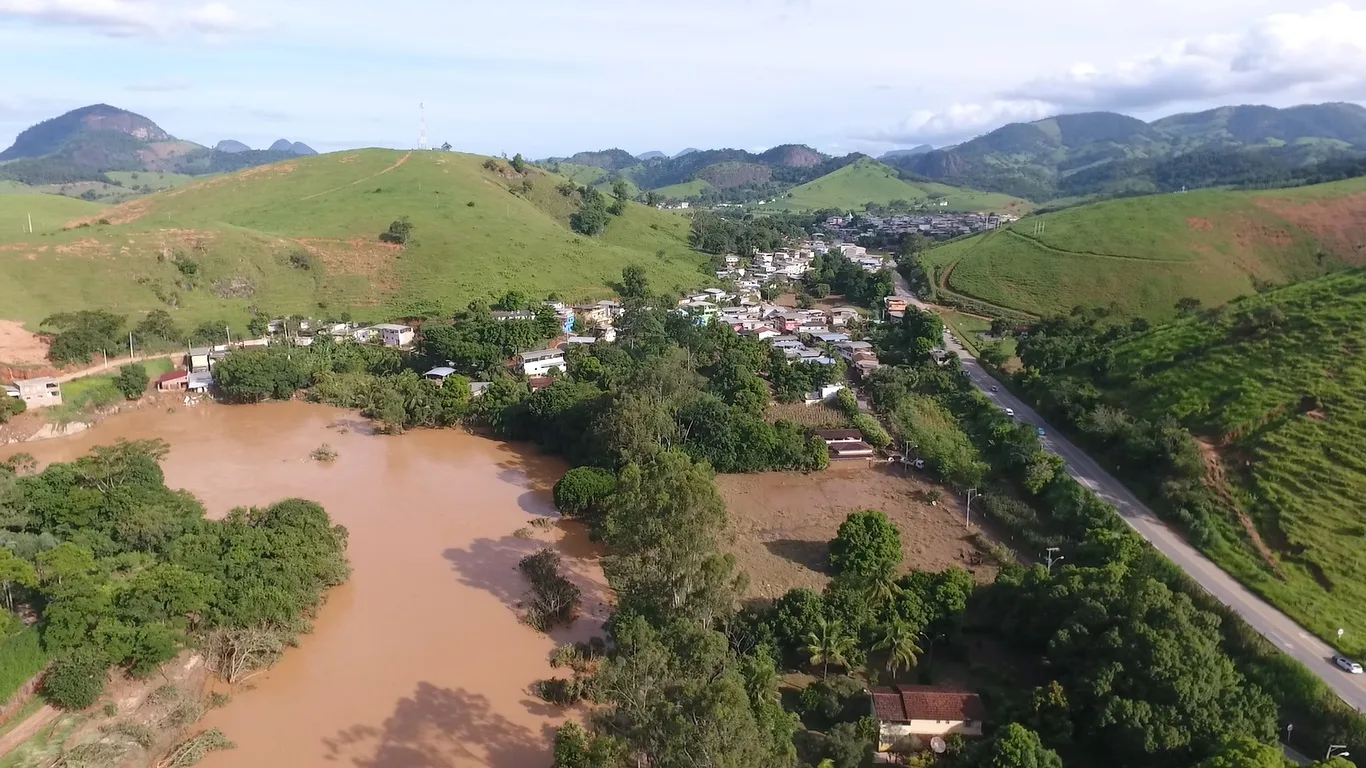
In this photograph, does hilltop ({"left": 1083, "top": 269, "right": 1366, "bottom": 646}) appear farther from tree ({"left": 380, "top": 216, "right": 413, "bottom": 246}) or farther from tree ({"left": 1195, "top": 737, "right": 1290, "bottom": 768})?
tree ({"left": 380, "top": 216, "right": 413, "bottom": 246})

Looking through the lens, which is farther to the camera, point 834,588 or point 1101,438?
point 1101,438

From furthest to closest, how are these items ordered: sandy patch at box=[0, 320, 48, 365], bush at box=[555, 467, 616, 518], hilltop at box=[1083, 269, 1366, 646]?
sandy patch at box=[0, 320, 48, 365]
bush at box=[555, 467, 616, 518]
hilltop at box=[1083, 269, 1366, 646]

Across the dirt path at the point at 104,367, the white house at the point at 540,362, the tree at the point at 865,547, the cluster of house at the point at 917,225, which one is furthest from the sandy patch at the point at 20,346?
the cluster of house at the point at 917,225

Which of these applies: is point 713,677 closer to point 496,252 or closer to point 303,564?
point 303,564

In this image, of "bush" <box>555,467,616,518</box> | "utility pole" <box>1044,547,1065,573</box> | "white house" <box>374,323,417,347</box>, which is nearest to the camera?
"utility pole" <box>1044,547,1065,573</box>

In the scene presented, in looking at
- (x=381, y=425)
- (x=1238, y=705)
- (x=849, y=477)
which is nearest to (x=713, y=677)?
(x=1238, y=705)

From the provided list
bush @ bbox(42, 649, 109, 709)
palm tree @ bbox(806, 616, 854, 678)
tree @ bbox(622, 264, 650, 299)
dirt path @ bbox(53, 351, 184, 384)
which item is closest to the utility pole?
palm tree @ bbox(806, 616, 854, 678)

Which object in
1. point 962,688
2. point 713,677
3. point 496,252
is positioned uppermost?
point 496,252
